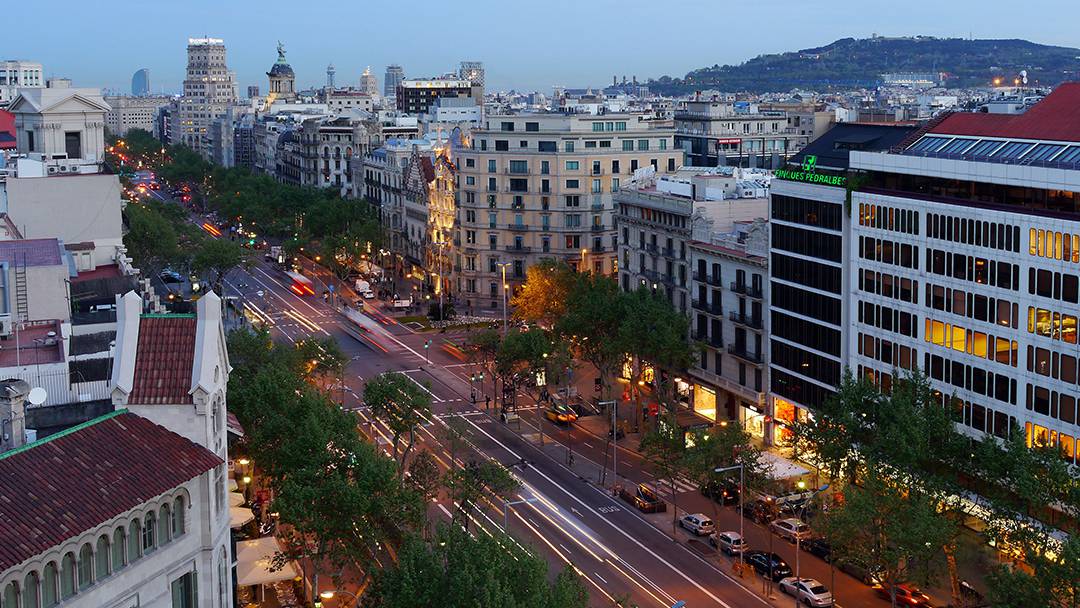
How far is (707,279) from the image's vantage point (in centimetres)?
12325

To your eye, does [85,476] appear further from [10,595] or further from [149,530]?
[10,595]

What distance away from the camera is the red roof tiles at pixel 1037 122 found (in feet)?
299

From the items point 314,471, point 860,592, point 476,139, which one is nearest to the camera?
point 314,471

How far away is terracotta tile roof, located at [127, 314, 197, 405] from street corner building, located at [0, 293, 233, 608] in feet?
0.15

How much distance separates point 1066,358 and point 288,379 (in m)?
49.1

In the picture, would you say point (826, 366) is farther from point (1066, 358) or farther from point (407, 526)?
point (407, 526)

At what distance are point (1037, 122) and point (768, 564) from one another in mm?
34903

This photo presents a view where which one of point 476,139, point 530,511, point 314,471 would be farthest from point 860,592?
point 476,139

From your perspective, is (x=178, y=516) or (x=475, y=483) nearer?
(x=178, y=516)

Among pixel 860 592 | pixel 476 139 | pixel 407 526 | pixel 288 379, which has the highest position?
pixel 476 139

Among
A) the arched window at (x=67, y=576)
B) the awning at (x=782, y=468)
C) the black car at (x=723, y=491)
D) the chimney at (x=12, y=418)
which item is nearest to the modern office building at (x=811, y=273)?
the awning at (x=782, y=468)

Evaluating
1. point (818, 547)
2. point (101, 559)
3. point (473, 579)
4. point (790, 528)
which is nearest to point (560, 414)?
point (790, 528)

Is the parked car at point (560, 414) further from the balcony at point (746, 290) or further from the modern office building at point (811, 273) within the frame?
the balcony at point (746, 290)

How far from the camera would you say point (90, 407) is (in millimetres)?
57906
